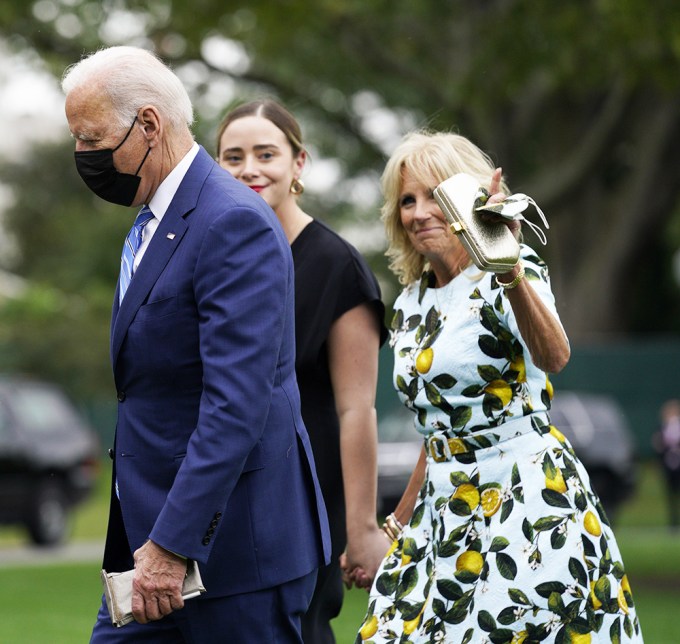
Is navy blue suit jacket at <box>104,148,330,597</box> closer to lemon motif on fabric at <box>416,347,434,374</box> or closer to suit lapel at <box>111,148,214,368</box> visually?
suit lapel at <box>111,148,214,368</box>

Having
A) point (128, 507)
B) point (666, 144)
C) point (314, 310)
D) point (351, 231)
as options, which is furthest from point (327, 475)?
point (351, 231)

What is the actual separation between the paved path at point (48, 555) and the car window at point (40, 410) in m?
1.55

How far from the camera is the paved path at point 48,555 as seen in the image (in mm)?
16203

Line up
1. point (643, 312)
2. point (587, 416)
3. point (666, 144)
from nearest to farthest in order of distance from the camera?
point (587, 416) < point (666, 144) < point (643, 312)

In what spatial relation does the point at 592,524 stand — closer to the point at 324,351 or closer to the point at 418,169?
the point at 324,351

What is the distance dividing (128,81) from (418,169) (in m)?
1.17

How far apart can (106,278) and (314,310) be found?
4292cm

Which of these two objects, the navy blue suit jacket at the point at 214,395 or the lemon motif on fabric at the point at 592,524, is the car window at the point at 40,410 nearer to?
the lemon motif on fabric at the point at 592,524

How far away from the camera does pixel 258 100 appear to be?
461cm

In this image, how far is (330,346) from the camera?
4367 mm

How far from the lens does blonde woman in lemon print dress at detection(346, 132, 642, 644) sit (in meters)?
3.71

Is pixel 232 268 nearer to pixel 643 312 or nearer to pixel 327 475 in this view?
pixel 327 475

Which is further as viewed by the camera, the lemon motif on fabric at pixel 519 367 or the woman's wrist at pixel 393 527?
the woman's wrist at pixel 393 527

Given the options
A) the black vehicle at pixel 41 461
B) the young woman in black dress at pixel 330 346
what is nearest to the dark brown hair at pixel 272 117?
the young woman in black dress at pixel 330 346
